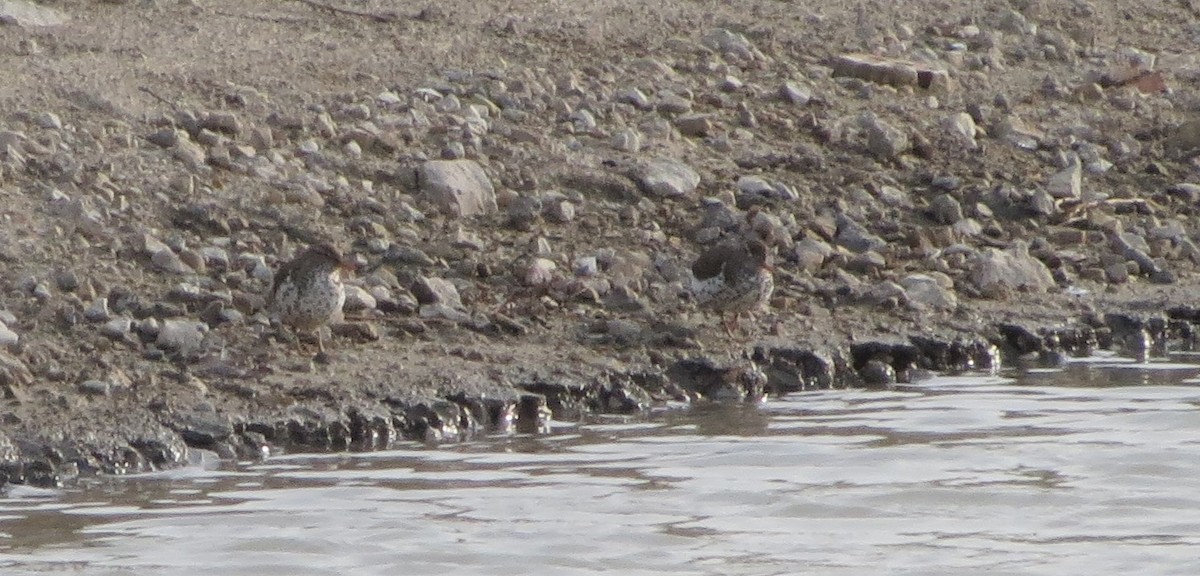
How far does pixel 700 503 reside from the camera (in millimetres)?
6871

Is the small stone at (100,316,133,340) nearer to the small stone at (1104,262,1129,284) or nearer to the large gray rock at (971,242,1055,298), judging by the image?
the large gray rock at (971,242,1055,298)

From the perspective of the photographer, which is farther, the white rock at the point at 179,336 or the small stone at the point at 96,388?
the white rock at the point at 179,336

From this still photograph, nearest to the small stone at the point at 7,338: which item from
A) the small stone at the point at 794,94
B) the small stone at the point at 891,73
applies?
the small stone at the point at 794,94

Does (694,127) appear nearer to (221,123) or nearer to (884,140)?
(884,140)

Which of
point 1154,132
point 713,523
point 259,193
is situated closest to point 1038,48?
point 1154,132

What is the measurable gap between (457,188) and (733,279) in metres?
1.66

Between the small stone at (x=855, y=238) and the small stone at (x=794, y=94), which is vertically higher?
the small stone at (x=794, y=94)

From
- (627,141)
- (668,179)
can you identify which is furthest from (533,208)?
(627,141)

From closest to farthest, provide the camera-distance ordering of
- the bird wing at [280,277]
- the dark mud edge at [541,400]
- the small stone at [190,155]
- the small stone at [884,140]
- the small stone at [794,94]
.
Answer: the dark mud edge at [541,400] < the bird wing at [280,277] < the small stone at [190,155] < the small stone at [884,140] < the small stone at [794,94]

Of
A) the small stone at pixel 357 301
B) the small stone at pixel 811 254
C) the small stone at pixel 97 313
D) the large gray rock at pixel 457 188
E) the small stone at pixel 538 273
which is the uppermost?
the large gray rock at pixel 457 188

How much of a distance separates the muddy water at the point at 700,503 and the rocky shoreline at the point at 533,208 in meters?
0.34

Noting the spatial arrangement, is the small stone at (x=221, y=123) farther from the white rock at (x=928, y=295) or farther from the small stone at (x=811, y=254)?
the white rock at (x=928, y=295)

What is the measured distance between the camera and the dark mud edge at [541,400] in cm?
700

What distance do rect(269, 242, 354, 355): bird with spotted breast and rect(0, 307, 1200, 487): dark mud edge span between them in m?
0.46
